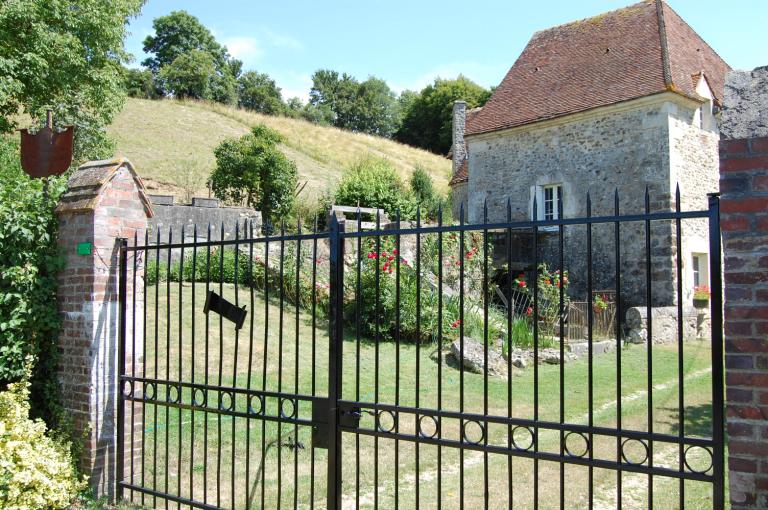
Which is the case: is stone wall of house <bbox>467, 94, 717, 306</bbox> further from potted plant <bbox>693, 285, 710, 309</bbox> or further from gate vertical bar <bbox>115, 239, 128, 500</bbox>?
gate vertical bar <bbox>115, 239, 128, 500</bbox>

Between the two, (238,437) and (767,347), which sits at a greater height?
(767,347)

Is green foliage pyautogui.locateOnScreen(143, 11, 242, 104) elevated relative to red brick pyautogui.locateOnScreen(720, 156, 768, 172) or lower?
elevated

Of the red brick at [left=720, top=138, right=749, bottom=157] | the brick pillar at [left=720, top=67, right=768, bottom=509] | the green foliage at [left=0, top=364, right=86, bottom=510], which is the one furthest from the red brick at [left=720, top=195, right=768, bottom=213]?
the green foliage at [left=0, top=364, right=86, bottom=510]

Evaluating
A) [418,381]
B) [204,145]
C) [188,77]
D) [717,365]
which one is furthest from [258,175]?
[188,77]

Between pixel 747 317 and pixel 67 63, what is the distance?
18235 millimetres

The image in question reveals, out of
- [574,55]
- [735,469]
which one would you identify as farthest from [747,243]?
[574,55]

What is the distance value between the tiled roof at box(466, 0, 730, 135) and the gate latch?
1453 cm

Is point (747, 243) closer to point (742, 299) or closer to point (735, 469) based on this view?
point (742, 299)

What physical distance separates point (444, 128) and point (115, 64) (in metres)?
37.8

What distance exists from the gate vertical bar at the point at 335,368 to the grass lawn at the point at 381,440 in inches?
5.6

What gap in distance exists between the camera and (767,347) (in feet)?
7.94

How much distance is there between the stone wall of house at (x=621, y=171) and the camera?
15.4m

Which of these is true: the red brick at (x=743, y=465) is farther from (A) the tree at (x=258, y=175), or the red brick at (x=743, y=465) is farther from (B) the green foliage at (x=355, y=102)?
(B) the green foliage at (x=355, y=102)

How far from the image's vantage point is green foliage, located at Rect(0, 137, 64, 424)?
4996 millimetres
